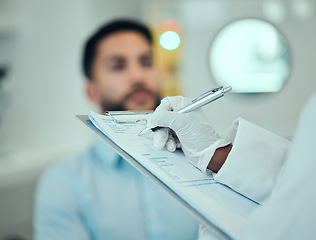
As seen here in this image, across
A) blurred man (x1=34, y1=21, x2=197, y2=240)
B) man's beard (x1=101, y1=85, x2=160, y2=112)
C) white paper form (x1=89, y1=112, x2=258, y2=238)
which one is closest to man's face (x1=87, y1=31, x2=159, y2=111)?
man's beard (x1=101, y1=85, x2=160, y2=112)

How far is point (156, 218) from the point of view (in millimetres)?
1052

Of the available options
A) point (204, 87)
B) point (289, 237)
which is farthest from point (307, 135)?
point (204, 87)

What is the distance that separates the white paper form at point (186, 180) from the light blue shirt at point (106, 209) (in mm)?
566

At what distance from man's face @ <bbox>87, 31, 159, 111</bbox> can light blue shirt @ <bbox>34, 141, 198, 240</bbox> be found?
0.29 m

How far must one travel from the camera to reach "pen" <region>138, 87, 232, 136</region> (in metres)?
0.47

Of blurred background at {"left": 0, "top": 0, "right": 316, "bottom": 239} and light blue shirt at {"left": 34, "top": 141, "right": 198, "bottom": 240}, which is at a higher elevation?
blurred background at {"left": 0, "top": 0, "right": 316, "bottom": 239}

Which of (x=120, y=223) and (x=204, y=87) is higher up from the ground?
(x=204, y=87)

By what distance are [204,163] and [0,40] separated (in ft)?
6.63

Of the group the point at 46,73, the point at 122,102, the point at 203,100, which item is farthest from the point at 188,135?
the point at 46,73

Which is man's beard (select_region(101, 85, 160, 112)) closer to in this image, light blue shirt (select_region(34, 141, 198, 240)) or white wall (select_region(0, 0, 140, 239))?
light blue shirt (select_region(34, 141, 198, 240))

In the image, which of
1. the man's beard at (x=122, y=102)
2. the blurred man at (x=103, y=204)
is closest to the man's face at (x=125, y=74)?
the man's beard at (x=122, y=102)

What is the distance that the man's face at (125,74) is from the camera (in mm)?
1342

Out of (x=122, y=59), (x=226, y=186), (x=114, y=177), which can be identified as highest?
(x=122, y=59)

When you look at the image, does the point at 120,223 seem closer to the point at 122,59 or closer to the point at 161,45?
the point at 122,59
